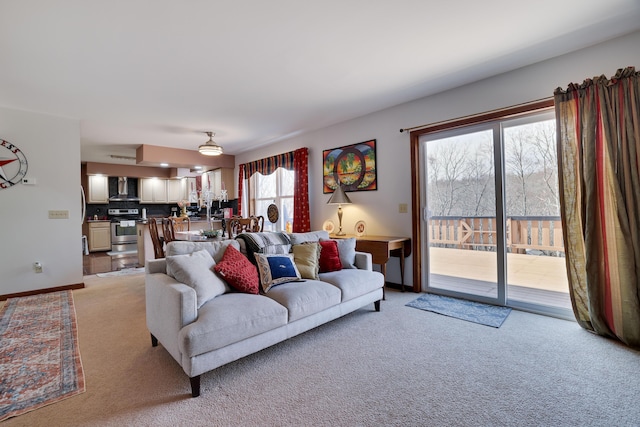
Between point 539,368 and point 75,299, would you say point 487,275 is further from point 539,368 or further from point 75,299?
point 75,299

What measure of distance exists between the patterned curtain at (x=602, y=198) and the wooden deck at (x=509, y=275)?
0.46 m

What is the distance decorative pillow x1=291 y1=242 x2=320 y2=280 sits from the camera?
112 inches

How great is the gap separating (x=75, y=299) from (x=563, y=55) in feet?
20.0

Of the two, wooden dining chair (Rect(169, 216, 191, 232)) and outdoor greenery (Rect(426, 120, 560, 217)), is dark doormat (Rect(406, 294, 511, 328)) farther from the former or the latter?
wooden dining chair (Rect(169, 216, 191, 232))

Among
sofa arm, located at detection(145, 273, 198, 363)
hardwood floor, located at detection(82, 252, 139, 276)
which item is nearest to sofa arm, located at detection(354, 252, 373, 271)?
sofa arm, located at detection(145, 273, 198, 363)

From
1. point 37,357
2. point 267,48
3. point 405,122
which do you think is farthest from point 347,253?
point 37,357

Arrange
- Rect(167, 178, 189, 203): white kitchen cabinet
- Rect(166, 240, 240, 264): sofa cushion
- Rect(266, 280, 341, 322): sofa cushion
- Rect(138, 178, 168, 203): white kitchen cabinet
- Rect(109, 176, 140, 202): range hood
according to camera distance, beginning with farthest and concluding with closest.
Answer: Rect(167, 178, 189, 203): white kitchen cabinet
Rect(138, 178, 168, 203): white kitchen cabinet
Rect(109, 176, 140, 202): range hood
Rect(166, 240, 240, 264): sofa cushion
Rect(266, 280, 341, 322): sofa cushion

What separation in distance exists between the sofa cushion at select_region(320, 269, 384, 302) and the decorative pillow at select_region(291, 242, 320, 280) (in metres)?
0.11

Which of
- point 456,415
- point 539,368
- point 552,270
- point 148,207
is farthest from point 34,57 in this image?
point 148,207

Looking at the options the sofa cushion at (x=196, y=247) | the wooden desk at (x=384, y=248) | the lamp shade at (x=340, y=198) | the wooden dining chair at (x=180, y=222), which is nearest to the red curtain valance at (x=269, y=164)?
the lamp shade at (x=340, y=198)

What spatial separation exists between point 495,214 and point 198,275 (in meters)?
3.12

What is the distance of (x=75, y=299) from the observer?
380 centimetres

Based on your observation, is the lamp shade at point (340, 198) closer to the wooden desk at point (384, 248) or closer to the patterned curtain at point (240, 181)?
the wooden desk at point (384, 248)

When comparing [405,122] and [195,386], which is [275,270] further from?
[405,122]
